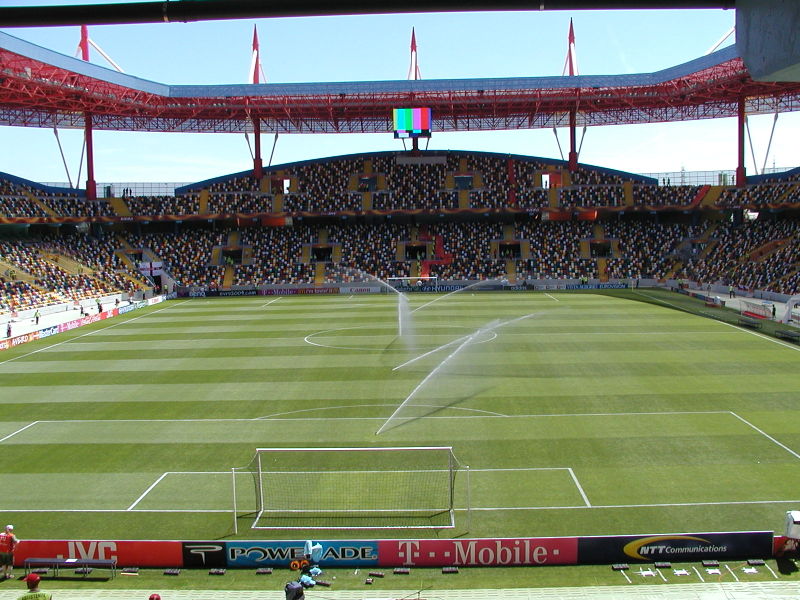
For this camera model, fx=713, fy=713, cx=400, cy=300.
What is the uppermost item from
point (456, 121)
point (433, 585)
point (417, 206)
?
point (456, 121)

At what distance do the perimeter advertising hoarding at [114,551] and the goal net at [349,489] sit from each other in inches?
96.5

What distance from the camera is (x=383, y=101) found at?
231 ft

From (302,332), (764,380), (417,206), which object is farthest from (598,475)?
(417,206)

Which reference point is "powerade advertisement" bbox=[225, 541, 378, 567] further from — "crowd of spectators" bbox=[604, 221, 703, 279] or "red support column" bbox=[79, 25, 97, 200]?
"red support column" bbox=[79, 25, 97, 200]

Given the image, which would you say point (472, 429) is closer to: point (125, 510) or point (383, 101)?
point (125, 510)

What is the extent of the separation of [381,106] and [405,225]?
45.1 ft

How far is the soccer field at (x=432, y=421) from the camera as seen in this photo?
18234 millimetres

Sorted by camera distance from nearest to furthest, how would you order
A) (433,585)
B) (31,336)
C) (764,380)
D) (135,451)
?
(433,585)
(135,451)
(764,380)
(31,336)

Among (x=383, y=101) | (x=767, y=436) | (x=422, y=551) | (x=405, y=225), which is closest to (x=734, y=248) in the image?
(x=405, y=225)

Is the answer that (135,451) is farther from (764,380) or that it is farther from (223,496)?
(764,380)

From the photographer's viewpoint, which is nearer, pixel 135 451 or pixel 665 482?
pixel 665 482

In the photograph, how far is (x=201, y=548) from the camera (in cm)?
1570

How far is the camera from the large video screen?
72188 mm

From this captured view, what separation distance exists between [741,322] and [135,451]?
36978 millimetres
